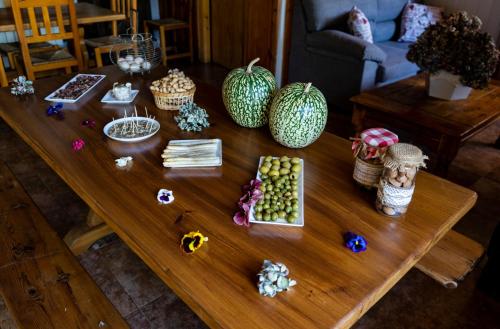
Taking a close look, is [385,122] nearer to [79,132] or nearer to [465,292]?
[465,292]

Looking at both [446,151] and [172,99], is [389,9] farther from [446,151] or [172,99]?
[172,99]

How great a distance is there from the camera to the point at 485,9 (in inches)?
150

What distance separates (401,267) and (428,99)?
1815mm

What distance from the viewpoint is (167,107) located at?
1.66 m

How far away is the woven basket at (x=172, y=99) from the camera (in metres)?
1.61

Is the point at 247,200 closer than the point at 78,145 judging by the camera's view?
Yes

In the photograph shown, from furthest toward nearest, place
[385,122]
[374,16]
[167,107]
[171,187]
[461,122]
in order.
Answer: [374,16]
[385,122]
[461,122]
[167,107]
[171,187]

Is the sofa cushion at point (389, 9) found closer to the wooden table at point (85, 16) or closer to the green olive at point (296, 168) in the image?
the wooden table at point (85, 16)

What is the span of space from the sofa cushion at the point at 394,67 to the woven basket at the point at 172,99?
2.02m

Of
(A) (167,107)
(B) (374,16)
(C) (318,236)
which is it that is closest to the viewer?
(C) (318,236)

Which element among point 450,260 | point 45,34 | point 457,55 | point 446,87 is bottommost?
point 450,260

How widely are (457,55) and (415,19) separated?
72.5 inches

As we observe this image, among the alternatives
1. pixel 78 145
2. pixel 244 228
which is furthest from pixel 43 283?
pixel 244 228

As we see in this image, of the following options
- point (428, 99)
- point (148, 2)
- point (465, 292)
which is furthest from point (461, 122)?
point (148, 2)
